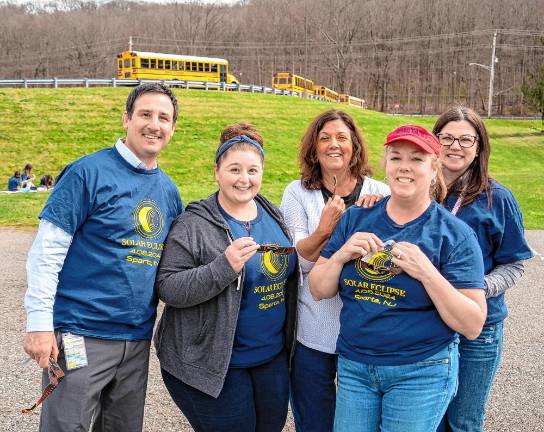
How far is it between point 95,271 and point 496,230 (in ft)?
6.37

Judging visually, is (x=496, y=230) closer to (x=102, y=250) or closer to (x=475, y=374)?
(x=475, y=374)

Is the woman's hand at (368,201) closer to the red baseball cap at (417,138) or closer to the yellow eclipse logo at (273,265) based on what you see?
the red baseball cap at (417,138)

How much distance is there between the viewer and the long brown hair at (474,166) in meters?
2.69

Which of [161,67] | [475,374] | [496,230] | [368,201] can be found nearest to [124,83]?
[161,67]

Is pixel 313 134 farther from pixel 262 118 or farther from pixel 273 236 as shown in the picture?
pixel 262 118

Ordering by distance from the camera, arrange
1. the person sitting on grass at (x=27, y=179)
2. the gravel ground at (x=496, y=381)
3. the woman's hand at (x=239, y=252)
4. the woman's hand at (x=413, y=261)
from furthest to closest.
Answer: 1. the person sitting on grass at (x=27, y=179)
2. the gravel ground at (x=496, y=381)
3. the woman's hand at (x=239, y=252)
4. the woman's hand at (x=413, y=261)

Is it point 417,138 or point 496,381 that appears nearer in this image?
point 417,138

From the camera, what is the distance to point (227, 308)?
2.49 m

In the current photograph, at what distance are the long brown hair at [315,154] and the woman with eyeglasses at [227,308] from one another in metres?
0.45

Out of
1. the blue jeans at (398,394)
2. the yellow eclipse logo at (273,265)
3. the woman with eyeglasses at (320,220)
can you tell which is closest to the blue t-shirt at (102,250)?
the yellow eclipse logo at (273,265)

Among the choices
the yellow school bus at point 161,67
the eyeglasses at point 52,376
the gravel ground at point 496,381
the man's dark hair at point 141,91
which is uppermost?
the yellow school bus at point 161,67

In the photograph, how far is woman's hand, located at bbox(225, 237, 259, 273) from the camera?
7.75 feet

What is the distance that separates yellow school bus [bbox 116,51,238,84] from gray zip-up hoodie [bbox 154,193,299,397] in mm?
35038

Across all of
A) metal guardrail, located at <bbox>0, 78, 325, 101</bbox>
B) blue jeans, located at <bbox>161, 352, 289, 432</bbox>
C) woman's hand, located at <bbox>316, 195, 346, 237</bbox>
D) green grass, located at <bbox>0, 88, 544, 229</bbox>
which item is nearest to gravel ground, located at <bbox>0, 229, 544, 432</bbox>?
blue jeans, located at <bbox>161, 352, 289, 432</bbox>
